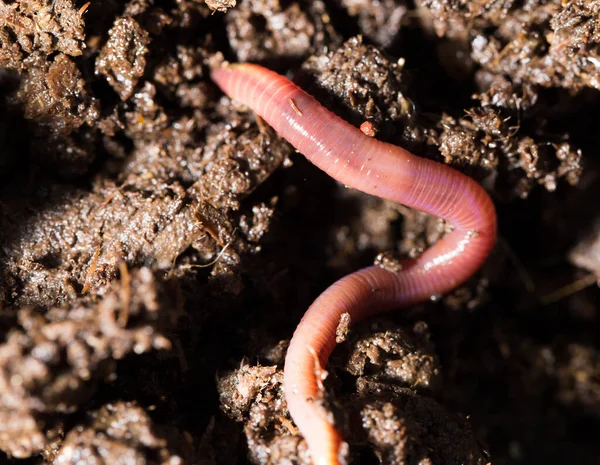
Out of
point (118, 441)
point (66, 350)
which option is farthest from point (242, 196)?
point (118, 441)

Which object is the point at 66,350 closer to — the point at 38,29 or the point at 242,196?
the point at 242,196

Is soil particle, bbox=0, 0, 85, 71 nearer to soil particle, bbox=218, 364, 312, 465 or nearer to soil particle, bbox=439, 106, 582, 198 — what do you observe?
soil particle, bbox=218, 364, 312, 465

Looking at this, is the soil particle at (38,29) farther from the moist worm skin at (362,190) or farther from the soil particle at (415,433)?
the soil particle at (415,433)

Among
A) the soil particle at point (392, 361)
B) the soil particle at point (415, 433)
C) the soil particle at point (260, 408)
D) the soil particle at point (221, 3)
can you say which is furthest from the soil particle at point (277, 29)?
the soil particle at point (415, 433)

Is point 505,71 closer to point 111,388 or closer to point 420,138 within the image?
point 420,138

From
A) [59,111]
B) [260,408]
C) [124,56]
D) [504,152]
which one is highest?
[124,56]

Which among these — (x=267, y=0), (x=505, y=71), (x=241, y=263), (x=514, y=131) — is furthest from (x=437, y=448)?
(x=267, y=0)

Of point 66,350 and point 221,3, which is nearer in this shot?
point 66,350
